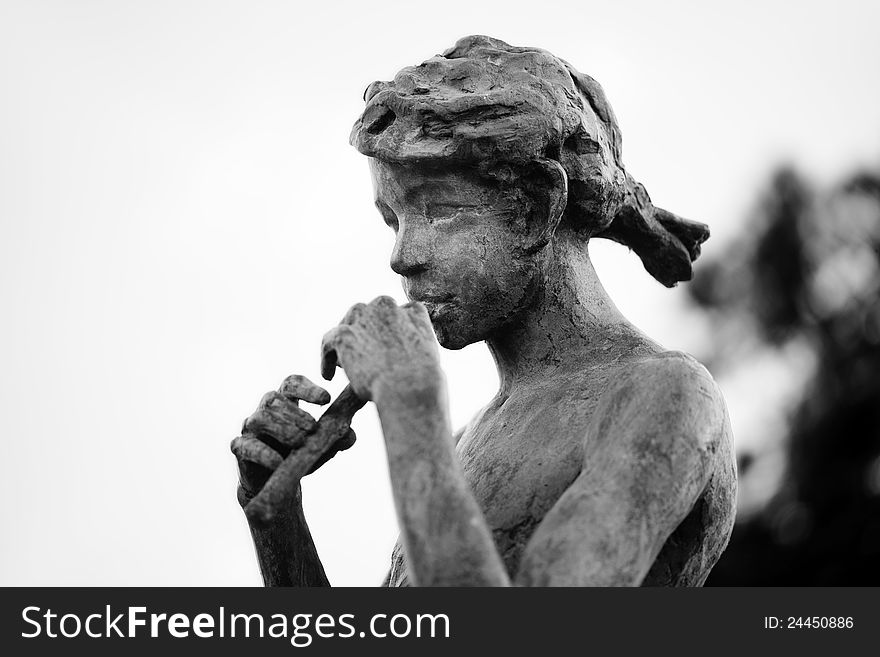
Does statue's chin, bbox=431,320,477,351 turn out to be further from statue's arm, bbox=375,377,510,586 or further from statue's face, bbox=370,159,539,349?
statue's arm, bbox=375,377,510,586

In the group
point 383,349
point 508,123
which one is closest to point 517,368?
point 508,123

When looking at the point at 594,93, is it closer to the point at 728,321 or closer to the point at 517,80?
the point at 517,80

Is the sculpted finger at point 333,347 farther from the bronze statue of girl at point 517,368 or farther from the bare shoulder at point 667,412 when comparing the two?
the bare shoulder at point 667,412

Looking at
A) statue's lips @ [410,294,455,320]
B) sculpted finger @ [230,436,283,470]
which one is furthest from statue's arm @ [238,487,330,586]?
statue's lips @ [410,294,455,320]

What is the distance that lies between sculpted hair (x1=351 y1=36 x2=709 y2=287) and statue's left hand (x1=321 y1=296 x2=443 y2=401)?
0.62 m

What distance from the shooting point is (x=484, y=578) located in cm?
380

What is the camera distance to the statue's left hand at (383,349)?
4141 mm

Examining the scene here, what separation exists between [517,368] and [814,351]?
9.63 m

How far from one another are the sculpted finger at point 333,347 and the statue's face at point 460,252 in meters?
0.48

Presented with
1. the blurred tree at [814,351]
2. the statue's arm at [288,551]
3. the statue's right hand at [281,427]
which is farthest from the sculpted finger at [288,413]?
the blurred tree at [814,351]

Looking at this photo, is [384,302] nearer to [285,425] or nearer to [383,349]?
[383,349]

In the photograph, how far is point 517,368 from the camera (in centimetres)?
509
